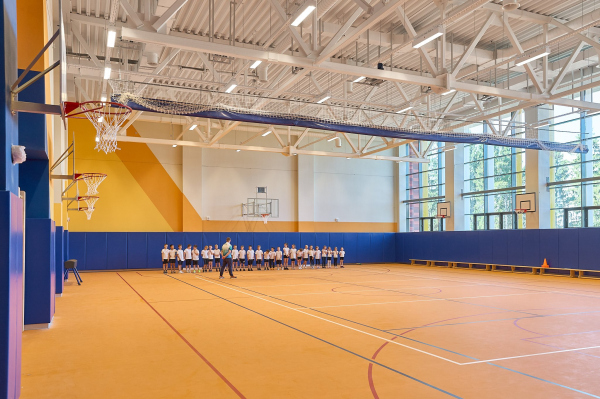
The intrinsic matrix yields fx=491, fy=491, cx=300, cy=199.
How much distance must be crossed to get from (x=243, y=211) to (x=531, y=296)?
2023 cm

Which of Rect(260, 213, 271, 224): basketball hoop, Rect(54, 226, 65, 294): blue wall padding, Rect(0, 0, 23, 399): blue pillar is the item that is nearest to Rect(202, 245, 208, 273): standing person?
Rect(260, 213, 271, 224): basketball hoop

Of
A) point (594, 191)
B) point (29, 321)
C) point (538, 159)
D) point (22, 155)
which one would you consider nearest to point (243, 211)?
point (538, 159)

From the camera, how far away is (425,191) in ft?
118

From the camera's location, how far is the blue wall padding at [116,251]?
27.8m

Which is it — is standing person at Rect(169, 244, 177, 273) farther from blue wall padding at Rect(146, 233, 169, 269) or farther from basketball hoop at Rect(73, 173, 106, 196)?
basketball hoop at Rect(73, 173, 106, 196)

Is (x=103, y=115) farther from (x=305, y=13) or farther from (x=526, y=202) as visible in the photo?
(x=526, y=202)

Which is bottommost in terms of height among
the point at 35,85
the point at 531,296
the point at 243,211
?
the point at 531,296

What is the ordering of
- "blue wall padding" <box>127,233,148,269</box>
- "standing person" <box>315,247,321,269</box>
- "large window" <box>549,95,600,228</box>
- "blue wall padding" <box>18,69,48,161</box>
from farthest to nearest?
1. "standing person" <box>315,247,321,269</box>
2. "blue wall padding" <box>127,233,148,269</box>
3. "large window" <box>549,95,600,228</box>
4. "blue wall padding" <box>18,69,48,161</box>

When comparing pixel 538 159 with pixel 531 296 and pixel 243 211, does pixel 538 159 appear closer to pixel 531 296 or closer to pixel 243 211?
pixel 531 296

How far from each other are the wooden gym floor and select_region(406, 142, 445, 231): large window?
19818 mm

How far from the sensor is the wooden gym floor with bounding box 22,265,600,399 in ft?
20.2

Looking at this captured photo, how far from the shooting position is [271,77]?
2247cm

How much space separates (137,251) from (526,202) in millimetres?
22200

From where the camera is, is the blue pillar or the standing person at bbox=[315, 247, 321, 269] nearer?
the blue pillar
